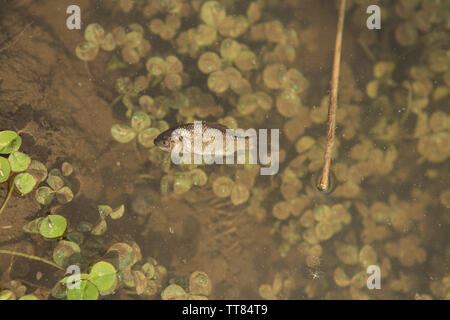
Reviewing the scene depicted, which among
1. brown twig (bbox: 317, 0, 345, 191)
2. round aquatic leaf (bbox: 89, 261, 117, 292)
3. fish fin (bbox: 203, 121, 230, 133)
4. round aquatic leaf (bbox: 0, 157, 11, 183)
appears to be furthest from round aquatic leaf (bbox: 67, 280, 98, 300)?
brown twig (bbox: 317, 0, 345, 191)

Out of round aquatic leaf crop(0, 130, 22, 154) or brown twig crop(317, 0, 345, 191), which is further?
brown twig crop(317, 0, 345, 191)

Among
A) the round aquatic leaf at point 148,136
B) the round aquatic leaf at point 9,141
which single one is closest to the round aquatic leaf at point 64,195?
the round aquatic leaf at point 9,141

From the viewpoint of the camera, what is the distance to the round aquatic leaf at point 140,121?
125cm

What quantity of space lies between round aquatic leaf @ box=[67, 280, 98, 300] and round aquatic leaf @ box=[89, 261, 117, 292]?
0.06 ft

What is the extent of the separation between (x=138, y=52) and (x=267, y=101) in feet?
1.96

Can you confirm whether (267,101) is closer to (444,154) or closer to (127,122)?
(127,122)

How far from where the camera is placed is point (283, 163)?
1.30 metres

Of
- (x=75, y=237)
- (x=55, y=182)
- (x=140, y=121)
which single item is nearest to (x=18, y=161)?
(x=55, y=182)

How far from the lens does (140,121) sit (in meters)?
1.26

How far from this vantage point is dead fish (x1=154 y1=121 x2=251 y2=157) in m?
1.25

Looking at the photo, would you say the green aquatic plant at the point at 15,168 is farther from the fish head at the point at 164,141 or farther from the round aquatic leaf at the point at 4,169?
the fish head at the point at 164,141

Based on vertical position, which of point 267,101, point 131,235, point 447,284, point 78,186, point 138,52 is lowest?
point 447,284

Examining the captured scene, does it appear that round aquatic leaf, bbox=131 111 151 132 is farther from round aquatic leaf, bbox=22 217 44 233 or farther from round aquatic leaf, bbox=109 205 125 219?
round aquatic leaf, bbox=22 217 44 233
